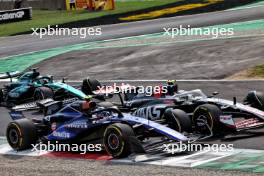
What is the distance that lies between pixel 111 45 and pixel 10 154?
18.2 m

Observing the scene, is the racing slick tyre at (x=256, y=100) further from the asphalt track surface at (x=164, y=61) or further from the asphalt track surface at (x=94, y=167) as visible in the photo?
the asphalt track surface at (x=164, y=61)

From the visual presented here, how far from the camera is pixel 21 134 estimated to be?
13906 millimetres

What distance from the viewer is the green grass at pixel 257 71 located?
2102 centimetres

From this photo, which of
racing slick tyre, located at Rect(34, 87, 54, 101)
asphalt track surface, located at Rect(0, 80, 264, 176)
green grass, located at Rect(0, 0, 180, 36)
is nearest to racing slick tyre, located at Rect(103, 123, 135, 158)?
asphalt track surface, located at Rect(0, 80, 264, 176)

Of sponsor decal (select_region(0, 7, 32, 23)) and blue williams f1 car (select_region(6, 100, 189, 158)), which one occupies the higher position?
sponsor decal (select_region(0, 7, 32, 23))

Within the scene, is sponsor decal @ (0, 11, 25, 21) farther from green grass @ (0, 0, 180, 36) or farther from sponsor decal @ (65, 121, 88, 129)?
sponsor decal @ (65, 121, 88, 129)

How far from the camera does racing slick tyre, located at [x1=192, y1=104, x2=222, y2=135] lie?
13.1 metres

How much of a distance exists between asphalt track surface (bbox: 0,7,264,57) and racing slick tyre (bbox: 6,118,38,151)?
2036 centimetres

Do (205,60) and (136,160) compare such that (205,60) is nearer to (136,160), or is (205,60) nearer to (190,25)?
(190,25)

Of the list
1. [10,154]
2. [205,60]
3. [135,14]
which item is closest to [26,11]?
[135,14]

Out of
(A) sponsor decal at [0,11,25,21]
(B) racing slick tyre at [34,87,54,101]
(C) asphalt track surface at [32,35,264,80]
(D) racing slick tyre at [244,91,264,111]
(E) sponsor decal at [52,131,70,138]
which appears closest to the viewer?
(E) sponsor decal at [52,131,70,138]

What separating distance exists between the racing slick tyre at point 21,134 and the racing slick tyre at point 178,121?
2892 millimetres

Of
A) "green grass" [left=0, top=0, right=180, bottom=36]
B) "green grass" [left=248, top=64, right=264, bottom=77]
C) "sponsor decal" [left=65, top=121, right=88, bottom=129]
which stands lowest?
"green grass" [left=248, top=64, right=264, bottom=77]

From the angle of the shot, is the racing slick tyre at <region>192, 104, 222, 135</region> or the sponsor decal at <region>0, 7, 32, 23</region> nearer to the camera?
the racing slick tyre at <region>192, 104, 222, 135</region>
